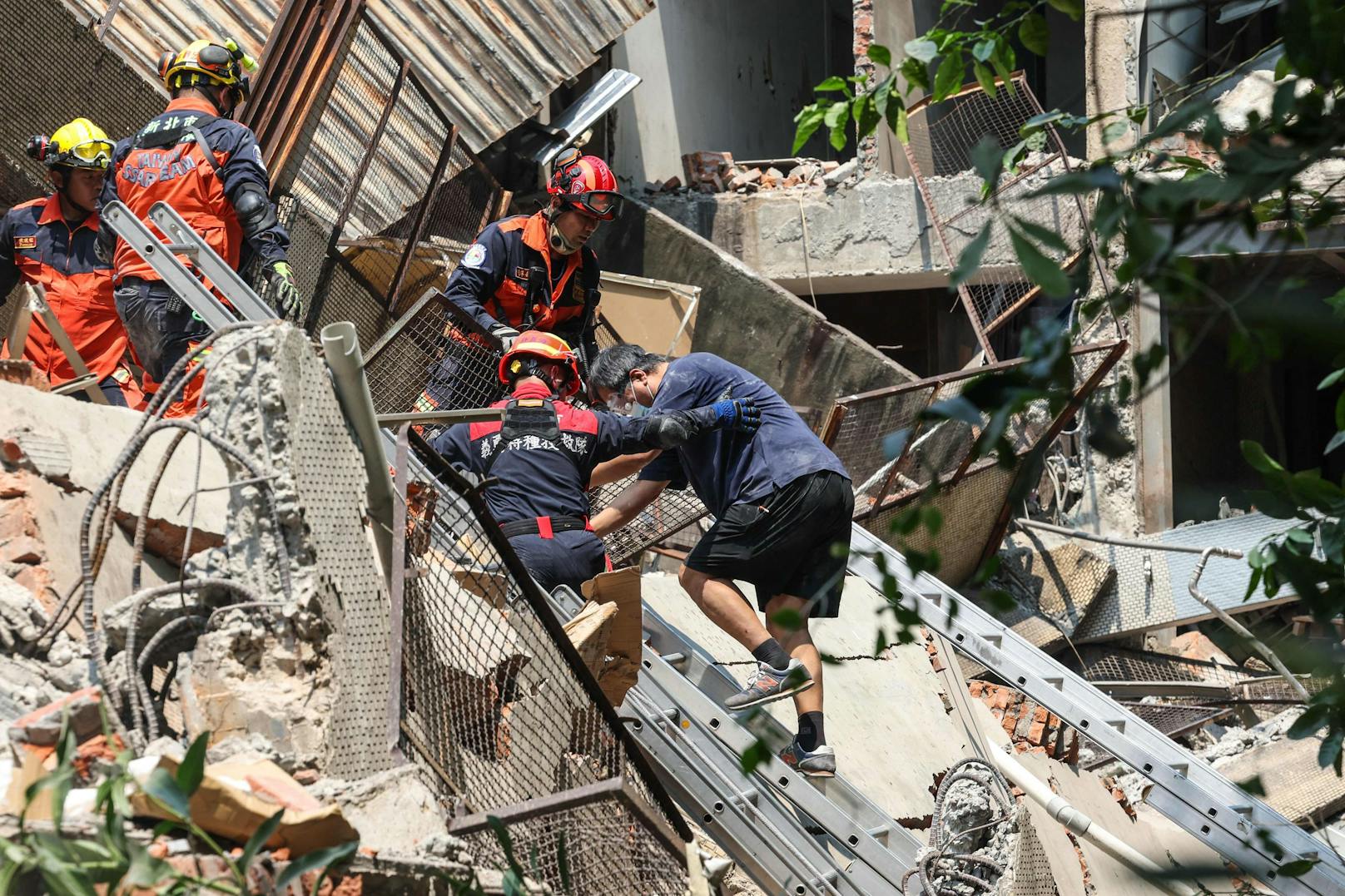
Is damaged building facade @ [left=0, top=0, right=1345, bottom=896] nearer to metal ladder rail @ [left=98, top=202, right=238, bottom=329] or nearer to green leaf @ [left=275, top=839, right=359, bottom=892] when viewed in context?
green leaf @ [left=275, top=839, right=359, bottom=892]

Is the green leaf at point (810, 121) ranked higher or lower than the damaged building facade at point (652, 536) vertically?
higher

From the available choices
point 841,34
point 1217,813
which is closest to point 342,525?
point 1217,813

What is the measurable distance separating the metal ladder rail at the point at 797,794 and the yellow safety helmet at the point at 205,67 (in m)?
2.93

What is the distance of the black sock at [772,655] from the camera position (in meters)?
4.80

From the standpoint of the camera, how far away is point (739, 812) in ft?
13.6

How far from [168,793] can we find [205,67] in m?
4.14

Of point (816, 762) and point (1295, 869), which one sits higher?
point (1295, 869)

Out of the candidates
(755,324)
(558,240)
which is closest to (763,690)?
(558,240)

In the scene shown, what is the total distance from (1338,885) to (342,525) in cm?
318

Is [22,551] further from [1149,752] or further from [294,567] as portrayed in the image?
[1149,752]

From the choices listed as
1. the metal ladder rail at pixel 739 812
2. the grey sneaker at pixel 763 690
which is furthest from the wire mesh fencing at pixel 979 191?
the metal ladder rail at pixel 739 812

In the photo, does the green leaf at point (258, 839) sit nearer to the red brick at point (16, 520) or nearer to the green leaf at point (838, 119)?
the green leaf at point (838, 119)

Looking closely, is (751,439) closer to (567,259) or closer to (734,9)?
(567,259)

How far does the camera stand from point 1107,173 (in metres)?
1.85
